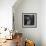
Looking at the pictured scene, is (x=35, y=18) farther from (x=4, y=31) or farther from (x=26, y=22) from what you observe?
(x=4, y=31)

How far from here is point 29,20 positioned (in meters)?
5.67

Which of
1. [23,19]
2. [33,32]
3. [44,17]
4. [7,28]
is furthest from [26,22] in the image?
[7,28]

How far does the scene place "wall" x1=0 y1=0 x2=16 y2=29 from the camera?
14.8ft

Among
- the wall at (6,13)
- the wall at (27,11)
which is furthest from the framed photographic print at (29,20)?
the wall at (6,13)

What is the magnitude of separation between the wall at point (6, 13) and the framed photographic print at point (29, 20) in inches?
46.2

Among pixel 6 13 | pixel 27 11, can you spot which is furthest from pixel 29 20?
pixel 6 13

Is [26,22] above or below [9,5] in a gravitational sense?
below

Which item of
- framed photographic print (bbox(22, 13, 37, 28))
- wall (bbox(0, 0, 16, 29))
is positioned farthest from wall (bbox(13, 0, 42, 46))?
wall (bbox(0, 0, 16, 29))

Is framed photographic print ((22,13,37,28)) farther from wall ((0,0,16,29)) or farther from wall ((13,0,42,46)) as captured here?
wall ((0,0,16,29))

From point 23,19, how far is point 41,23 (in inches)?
35.0

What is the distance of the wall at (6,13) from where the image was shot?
4512 millimetres

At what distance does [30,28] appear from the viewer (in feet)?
18.6

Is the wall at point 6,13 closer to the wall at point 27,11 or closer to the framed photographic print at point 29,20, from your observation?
the wall at point 27,11

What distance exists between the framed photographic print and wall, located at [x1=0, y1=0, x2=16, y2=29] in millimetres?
1174
